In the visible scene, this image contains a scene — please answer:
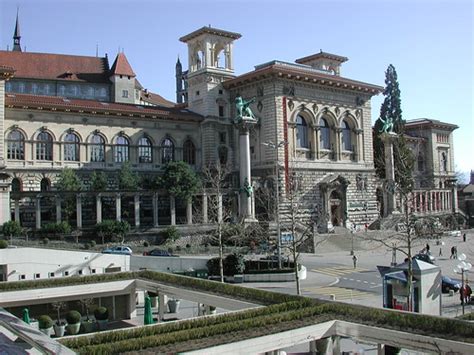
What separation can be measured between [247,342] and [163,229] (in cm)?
4050

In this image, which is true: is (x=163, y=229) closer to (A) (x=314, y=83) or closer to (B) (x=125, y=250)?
(B) (x=125, y=250)

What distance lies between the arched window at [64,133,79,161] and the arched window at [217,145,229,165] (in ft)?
54.7

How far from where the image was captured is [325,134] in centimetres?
6888

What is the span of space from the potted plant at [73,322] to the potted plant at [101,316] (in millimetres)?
888

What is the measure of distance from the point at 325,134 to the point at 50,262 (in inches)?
1739

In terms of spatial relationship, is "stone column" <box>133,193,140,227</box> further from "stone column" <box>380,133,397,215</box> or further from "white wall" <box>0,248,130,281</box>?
"stone column" <box>380,133,397,215</box>

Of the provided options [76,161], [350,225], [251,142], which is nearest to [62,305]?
[76,161]

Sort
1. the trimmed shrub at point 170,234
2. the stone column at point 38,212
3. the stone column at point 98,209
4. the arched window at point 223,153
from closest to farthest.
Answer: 1. the stone column at point 38,212
2. the stone column at point 98,209
3. the trimmed shrub at point 170,234
4. the arched window at point 223,153

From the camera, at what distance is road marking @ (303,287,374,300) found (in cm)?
3041

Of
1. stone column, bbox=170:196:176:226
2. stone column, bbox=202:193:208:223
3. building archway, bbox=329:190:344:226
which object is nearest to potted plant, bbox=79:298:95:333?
stone column, bbox=170:196:176:226

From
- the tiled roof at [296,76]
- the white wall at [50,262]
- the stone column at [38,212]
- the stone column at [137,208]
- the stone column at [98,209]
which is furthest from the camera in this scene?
the tiled roof at [296,76]

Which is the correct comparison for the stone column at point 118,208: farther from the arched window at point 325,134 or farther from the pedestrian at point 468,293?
the pedestrian at point 468,293

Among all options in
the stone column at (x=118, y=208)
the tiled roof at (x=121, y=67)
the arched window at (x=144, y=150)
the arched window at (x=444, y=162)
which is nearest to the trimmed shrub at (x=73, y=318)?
the stone column at (x=118, y=208)

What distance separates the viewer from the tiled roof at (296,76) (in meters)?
61.4
